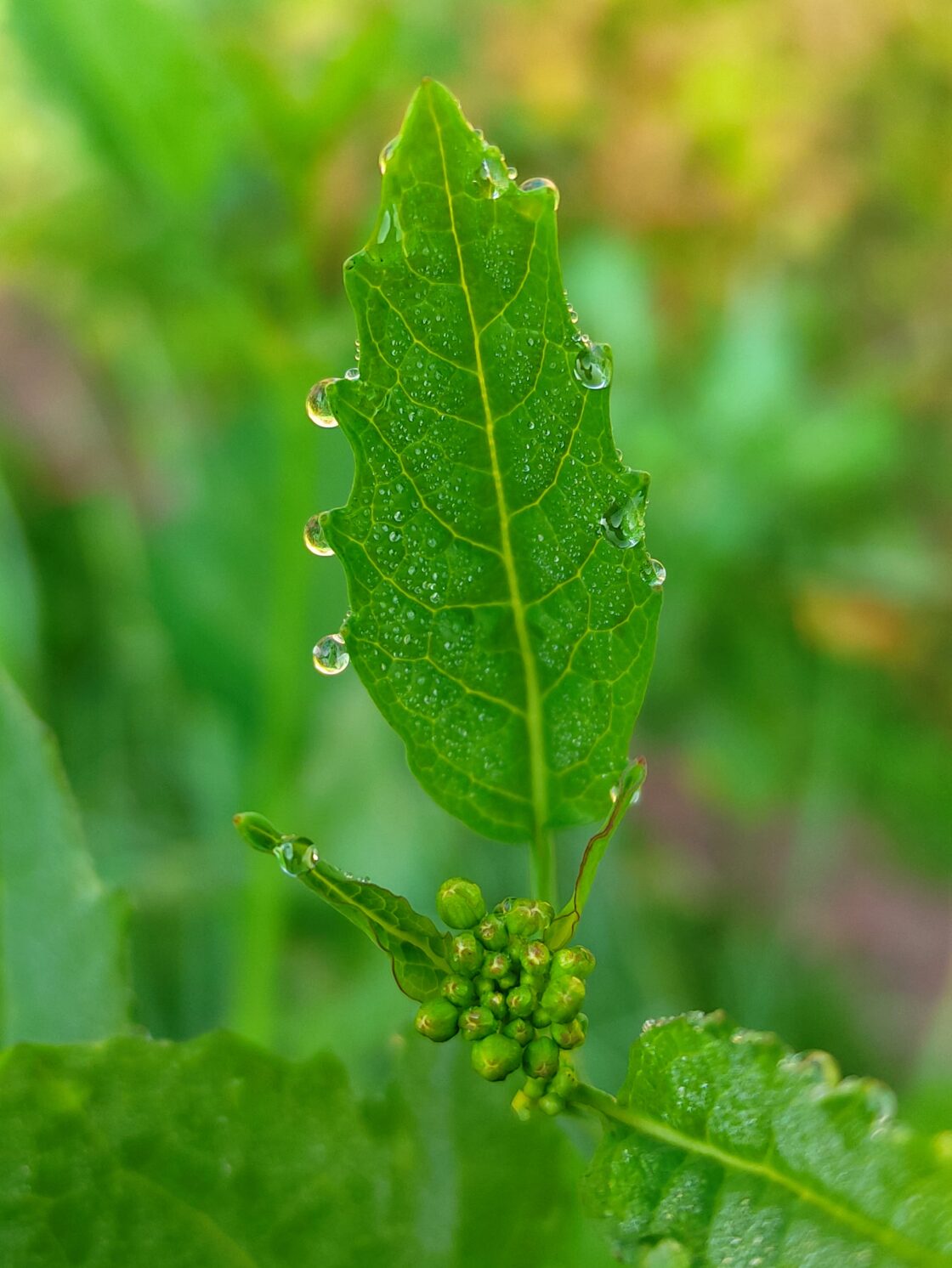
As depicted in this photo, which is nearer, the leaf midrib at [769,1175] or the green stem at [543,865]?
the leaf midrib at [769,1175]

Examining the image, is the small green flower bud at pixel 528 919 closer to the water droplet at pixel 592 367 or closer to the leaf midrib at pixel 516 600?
the leaf midrib at pixel 516 600

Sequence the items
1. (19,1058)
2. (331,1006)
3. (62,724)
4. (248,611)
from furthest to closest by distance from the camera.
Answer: (62,724) → (248,611) → (331,1006) → (19,1058)

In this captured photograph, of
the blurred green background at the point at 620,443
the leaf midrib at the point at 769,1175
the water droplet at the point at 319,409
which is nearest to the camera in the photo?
the leaf midrib at the point at 769,1175

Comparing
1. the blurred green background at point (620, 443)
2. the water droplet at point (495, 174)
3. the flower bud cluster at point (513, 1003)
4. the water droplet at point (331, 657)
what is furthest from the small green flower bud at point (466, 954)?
the blurred green background at point (620, 443)

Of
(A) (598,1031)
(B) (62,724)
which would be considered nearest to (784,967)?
(A) (598,1031)

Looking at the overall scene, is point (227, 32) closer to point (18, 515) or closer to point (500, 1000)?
point (18, 515)

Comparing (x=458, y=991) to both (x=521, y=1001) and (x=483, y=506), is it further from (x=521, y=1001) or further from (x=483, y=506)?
(x=483, y=506)
